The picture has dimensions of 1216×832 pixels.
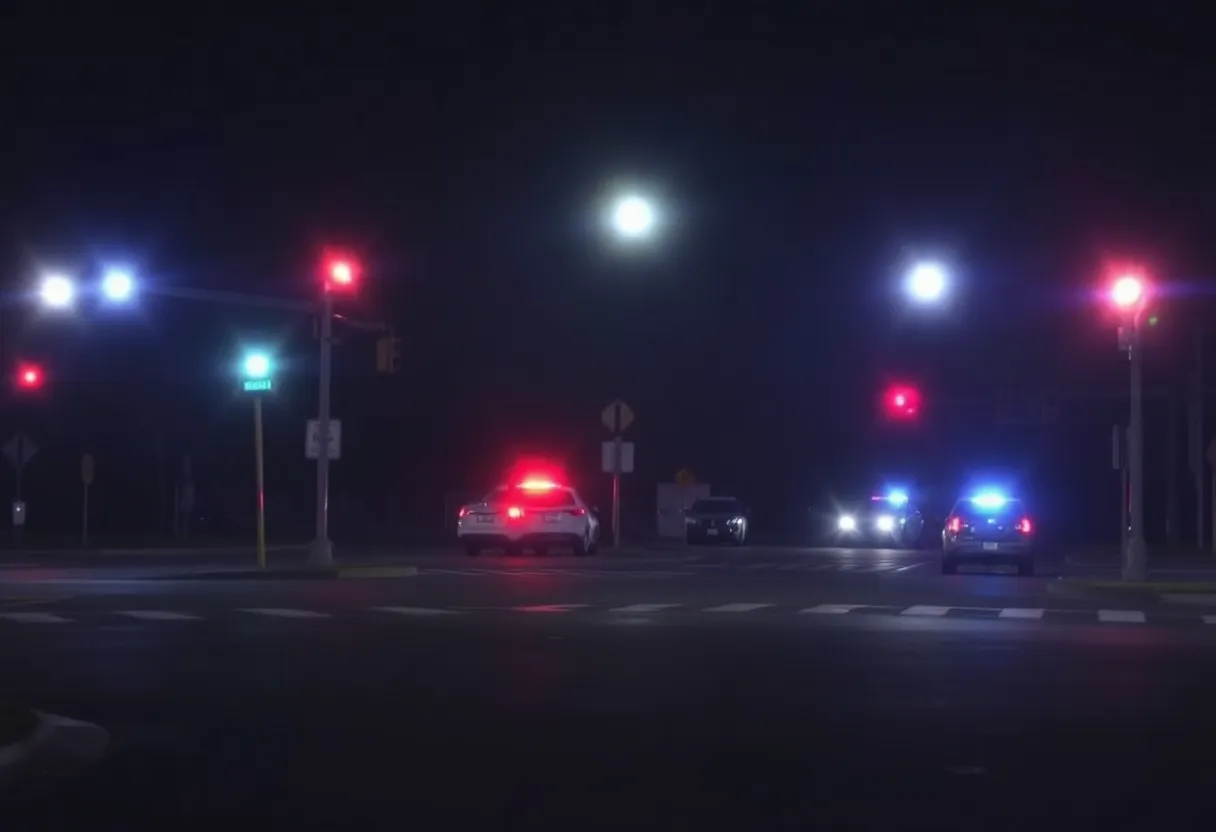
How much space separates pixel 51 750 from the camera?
11.9 metres

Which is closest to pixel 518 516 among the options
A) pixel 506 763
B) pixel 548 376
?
pixel 506 763

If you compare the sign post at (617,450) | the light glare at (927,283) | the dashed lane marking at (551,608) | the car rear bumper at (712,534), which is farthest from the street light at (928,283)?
the car rear bumper at (712,534)

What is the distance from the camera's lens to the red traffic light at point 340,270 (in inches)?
1283

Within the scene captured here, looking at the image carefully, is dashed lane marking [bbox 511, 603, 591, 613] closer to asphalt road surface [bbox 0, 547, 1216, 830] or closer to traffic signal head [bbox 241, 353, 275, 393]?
asphalt road surface [bbox 0, 547, 1216, 830]

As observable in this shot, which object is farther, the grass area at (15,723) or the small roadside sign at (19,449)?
the small roadside sign at (19,449)

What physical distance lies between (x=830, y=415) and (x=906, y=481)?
6.36 m

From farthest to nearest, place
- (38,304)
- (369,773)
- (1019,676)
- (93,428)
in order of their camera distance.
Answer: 1. (93,428)
2. (38,304)
3. (1019,676)
4. (369,773)

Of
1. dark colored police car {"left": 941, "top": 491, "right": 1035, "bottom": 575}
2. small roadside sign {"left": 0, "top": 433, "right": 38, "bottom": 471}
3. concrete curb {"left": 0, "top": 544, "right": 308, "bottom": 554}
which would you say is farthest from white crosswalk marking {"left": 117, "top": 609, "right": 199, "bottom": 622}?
small roadside sign {"left": 0, "top": 433, "right": 38, "bottom": 471}

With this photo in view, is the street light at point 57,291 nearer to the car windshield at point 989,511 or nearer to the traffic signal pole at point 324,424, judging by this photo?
the traffic signal pole at point 324,424

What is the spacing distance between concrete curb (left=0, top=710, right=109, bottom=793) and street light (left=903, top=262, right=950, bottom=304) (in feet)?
54.8

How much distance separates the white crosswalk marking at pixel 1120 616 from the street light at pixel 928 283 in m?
5.16

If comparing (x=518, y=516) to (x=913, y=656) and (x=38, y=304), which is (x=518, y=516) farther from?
(x=913, y=656)

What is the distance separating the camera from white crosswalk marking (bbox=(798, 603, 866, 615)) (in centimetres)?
2411

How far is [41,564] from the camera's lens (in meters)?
38.2
